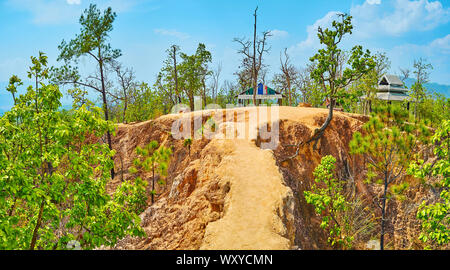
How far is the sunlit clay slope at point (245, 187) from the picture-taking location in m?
8.77

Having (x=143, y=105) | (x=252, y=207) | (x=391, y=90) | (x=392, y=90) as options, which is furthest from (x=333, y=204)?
(x=143, y=105)

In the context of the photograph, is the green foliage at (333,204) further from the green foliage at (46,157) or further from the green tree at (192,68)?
the green tree at (192,68)

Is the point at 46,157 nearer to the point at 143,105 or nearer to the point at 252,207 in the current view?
the point at 252,207

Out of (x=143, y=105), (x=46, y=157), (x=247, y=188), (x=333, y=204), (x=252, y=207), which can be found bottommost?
(x=333, y=204)

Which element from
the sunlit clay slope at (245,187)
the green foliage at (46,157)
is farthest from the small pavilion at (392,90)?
the green foliage at (46,157)

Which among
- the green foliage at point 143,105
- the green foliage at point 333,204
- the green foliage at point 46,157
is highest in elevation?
the green foliage at point 143,105

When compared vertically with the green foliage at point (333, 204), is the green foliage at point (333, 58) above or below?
above

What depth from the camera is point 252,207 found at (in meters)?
9.45

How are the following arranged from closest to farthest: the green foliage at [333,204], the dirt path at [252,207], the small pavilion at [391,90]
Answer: the dirt path at [252,207] → the green foliage at [333,204] → the small pavilion at [391,90]

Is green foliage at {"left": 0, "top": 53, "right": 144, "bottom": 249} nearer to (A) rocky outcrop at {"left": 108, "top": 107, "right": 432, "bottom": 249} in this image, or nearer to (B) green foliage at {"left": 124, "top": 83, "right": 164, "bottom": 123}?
(A) rocky outcrop at {"left": 108, "top": 107, "right": 432, "bottom": 249}

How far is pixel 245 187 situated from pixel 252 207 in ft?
3.71

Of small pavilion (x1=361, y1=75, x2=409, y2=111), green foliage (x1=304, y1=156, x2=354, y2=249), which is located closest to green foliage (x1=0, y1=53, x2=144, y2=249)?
green foliage (x1=304, y1=156, x2=354, y2=249)
